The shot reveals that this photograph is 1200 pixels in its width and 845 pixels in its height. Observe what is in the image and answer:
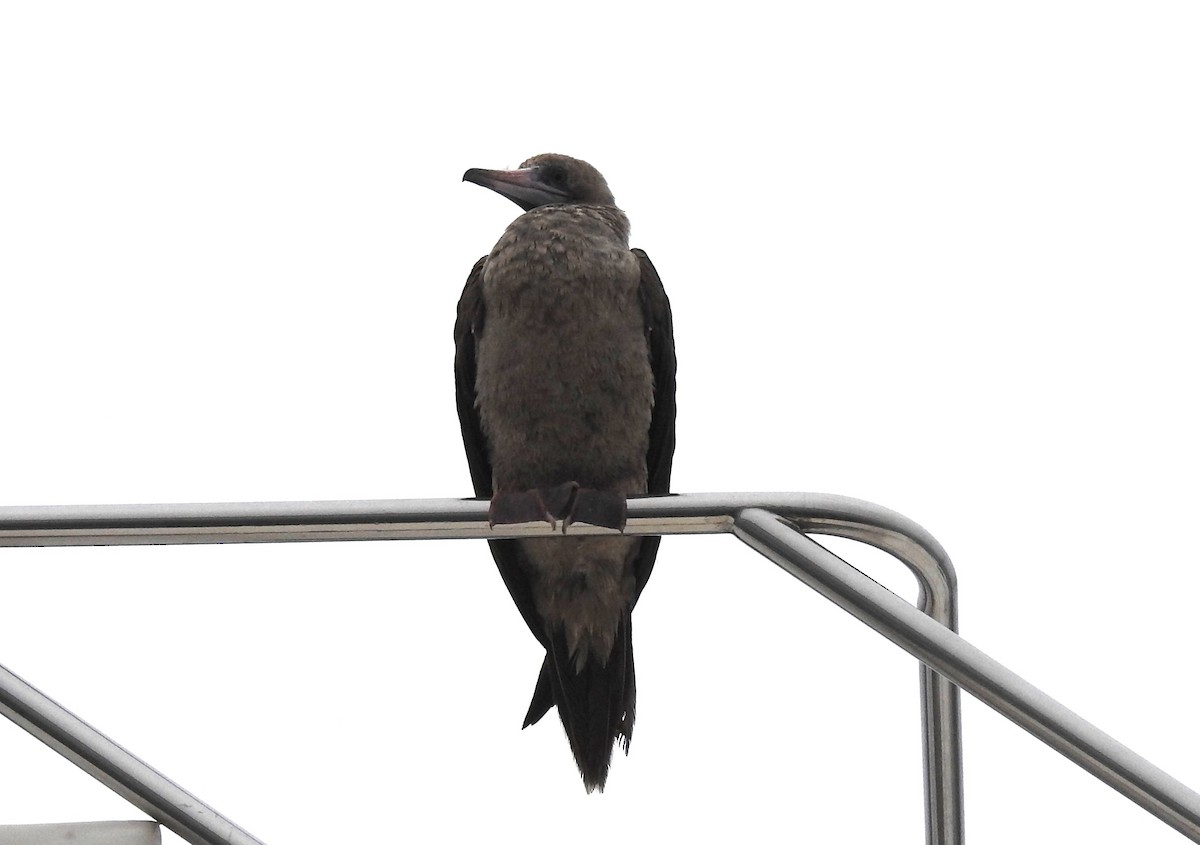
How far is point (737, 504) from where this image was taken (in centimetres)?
163

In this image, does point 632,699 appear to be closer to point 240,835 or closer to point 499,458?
point 499,458

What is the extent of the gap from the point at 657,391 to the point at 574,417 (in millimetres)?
263

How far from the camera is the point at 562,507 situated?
8.64 feet

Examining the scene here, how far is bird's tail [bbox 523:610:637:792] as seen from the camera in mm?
3018

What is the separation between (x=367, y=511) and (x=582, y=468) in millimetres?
1585

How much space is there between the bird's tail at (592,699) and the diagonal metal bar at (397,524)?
1433mm

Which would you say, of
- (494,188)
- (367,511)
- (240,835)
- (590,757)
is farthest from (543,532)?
(494,188)

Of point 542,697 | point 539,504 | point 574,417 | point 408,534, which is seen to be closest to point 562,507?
point 539,504

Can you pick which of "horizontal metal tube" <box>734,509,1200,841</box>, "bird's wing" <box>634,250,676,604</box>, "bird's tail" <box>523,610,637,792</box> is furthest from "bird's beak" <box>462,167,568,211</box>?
"horizontal metal tube" <box>734,509,1200,841</box>

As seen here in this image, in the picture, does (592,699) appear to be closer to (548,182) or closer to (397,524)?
(548,182)

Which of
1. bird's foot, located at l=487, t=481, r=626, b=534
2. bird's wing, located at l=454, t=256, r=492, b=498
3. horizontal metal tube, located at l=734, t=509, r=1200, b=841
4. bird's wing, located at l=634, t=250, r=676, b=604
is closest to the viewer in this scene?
horizontal metal tube, located at l=734, t=509, r=1200, b=841

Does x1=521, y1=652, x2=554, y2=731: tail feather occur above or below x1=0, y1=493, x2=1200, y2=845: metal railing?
above

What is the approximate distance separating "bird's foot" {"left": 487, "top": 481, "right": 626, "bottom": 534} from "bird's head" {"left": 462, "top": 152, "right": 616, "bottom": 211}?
1228 millimetres

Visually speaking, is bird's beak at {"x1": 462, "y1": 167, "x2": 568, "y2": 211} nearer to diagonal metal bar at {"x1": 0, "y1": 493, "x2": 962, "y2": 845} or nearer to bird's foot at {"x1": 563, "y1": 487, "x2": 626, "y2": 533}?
bird's foot at {"x1": 563, "y1": 487, "x2": 626, "y2": 533}
